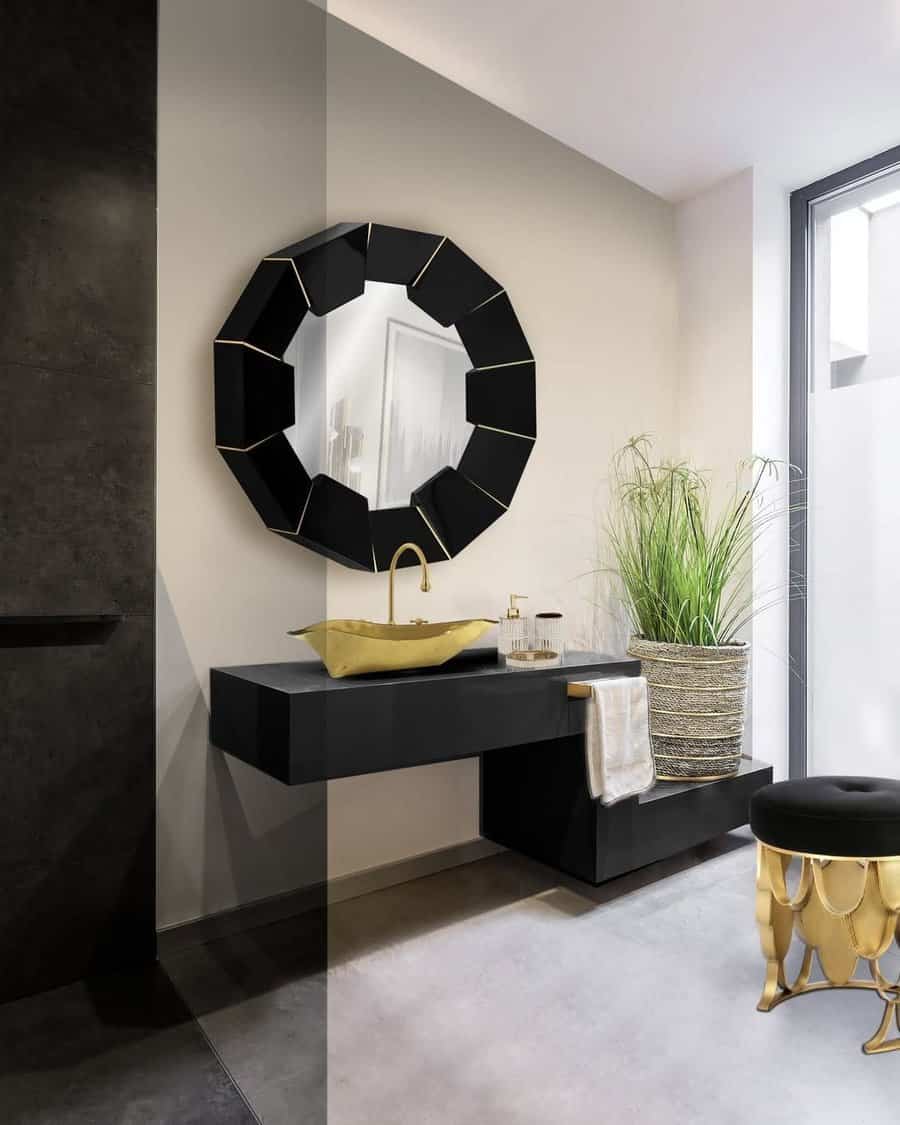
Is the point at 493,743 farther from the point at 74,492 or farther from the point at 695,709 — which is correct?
the point at 74,492

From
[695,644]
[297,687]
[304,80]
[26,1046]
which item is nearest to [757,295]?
[695,644]

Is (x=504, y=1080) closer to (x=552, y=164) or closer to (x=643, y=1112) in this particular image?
(x=643, y=1112)

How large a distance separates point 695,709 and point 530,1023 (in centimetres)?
121

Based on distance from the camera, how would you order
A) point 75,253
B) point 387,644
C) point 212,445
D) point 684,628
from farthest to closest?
point 684,628
point 212,445
point 387,644
point 75,253

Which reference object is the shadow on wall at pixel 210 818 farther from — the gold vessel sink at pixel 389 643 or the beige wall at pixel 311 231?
the gold vessel sink at pixel 389 643

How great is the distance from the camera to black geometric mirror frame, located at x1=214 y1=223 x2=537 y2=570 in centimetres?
189

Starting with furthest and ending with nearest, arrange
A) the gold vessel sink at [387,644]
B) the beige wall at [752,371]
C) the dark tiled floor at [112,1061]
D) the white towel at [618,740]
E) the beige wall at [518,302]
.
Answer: the beige wall at [752,371]
the beige wall at [518,302]
the white towel at [618,740]
the gold vessel sink at [387,644]
the dark tiled floor at [112,1061]

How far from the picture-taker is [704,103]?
271 centimetres

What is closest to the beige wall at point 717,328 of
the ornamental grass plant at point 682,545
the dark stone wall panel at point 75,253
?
the ornamental grass plant at point 682,545

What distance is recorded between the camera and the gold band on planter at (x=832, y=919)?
66.2 inches

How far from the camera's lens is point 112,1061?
153cm

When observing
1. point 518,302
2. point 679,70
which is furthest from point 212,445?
point 679,70

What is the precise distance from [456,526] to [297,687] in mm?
943

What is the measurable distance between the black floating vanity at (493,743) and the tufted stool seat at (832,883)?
21.8 inches
